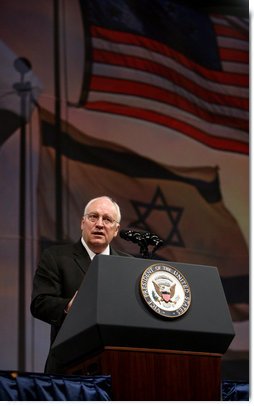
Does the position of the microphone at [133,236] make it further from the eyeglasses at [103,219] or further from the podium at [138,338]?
the eyeglasses at [103,219]

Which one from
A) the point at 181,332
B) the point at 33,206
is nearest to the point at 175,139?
the point at 33,206

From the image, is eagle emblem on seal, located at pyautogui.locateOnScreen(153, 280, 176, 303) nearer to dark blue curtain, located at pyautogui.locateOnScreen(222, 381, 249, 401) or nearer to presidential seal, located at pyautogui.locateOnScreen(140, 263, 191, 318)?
presidential seal, located at pyautogui.locateOnScreen(140, 263, 191, 318)

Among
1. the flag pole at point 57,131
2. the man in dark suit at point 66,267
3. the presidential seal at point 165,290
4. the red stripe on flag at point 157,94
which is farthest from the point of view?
the red stripe on flag at point 157,94

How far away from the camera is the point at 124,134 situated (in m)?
7.18

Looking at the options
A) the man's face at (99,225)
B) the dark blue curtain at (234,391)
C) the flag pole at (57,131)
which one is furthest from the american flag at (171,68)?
the dark blue curtain at (234,391)

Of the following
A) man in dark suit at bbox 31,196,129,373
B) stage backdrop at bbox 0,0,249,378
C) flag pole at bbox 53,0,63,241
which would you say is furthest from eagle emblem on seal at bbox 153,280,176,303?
flag pole at bbox 53,0,63,241

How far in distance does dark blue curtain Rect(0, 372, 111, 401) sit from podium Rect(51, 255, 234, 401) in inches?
2.0

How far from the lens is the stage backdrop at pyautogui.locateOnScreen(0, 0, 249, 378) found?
6345 millimetres

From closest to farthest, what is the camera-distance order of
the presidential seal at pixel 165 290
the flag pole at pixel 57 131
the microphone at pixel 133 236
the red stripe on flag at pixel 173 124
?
the presidential seal at pixel 165 290 → the microphone at pixel 133 236 → the flag pole at pixel 57 131 → the red stripe on flag at pixel 173 124

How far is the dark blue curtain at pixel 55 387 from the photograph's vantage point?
2693 mm

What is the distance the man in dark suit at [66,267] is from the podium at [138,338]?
0.27m

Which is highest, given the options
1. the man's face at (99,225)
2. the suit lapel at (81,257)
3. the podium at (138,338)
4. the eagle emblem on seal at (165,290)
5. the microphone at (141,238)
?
the man's face at (99,225)

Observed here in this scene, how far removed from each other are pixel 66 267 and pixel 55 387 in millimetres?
896

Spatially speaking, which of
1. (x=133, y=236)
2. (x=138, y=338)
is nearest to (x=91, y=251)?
(x=133, y=236)
